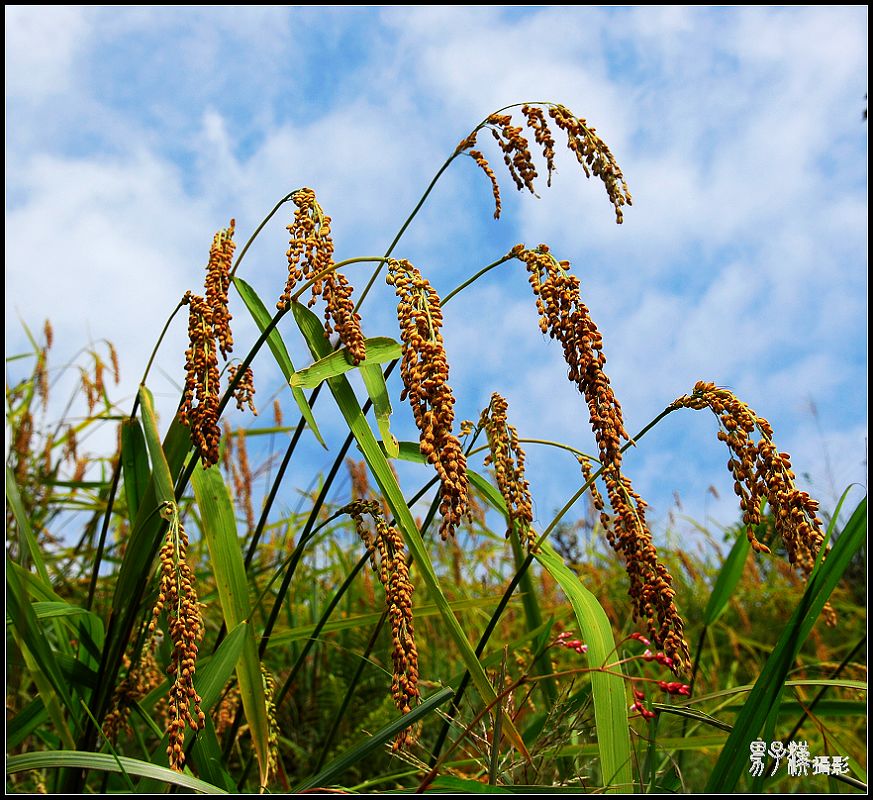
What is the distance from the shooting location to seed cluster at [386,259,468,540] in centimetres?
93

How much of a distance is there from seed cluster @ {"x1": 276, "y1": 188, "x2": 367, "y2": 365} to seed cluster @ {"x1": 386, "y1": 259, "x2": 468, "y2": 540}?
0.12 metres

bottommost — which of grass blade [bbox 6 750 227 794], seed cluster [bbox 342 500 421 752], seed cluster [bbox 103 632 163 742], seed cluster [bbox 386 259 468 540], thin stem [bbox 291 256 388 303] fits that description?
grass blade [bbox 6 750 227 794]

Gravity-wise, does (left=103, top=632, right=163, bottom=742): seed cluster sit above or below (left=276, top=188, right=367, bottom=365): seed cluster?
below

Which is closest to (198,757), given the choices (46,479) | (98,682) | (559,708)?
(98,682)

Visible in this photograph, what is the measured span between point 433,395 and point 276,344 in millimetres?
595

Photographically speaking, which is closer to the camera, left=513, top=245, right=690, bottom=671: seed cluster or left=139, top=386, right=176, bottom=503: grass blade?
left=513, top=245, right=690, bottom=671: seed cluster

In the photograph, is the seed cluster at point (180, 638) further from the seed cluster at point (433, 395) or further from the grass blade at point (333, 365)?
the seed cluster at point (433, 395)

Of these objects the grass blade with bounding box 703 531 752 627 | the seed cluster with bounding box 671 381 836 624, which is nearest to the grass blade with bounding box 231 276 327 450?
the seed cluster with bounding box 671 381 836 624

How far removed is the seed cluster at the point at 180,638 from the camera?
108cm

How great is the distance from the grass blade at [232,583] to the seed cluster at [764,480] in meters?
0.81

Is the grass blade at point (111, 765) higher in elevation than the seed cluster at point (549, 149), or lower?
lower

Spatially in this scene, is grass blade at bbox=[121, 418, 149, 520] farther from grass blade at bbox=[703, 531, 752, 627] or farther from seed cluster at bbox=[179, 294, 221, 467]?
grass blade at bbox=[703, 531, 752, 627]

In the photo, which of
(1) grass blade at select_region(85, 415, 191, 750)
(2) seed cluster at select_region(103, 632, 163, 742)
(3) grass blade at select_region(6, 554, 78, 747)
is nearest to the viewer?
(3) grass blade at select_region(6, 554, 78, 747)

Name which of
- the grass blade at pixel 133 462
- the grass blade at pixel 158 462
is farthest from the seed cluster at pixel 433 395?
the grass blade at pixel 133 462
